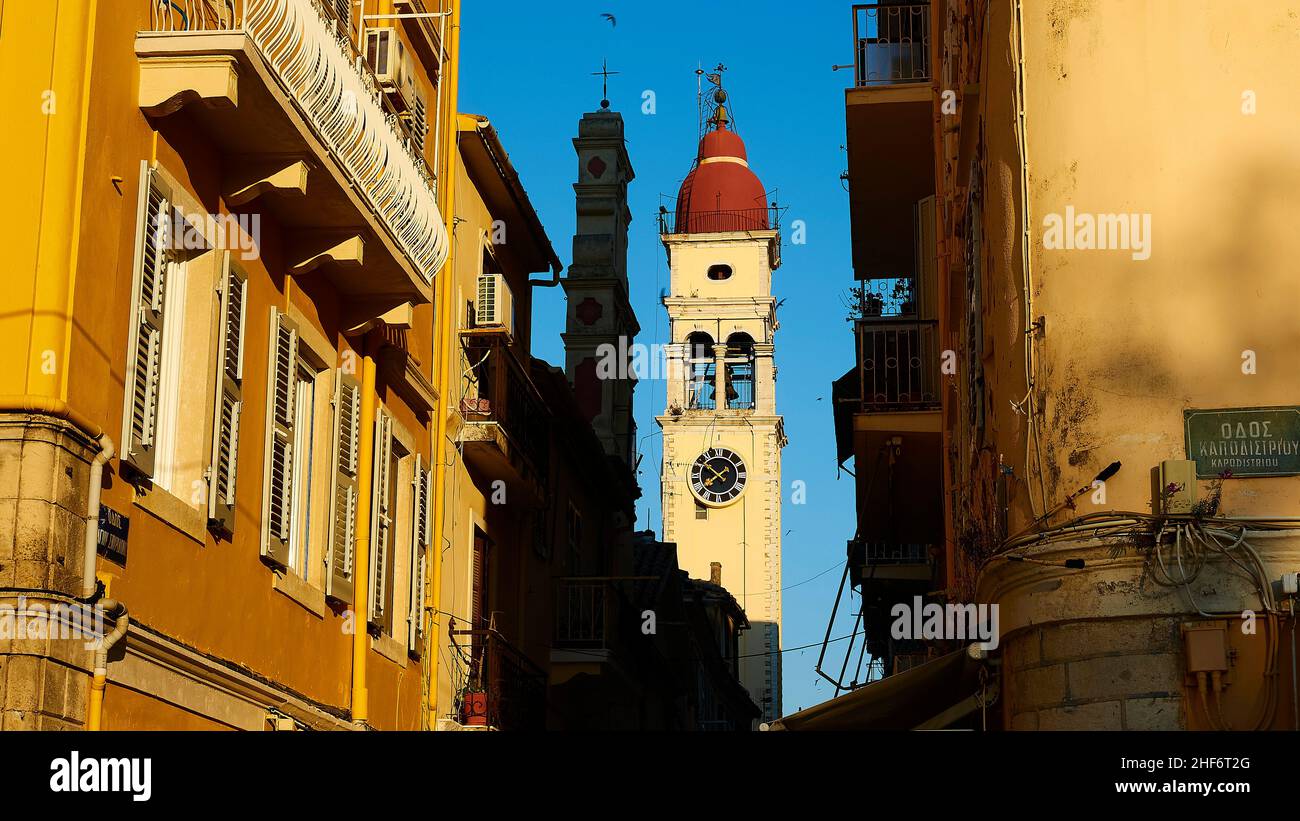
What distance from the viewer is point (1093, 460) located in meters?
13.1

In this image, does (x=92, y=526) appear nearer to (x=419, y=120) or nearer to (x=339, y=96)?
(x=339, y=96)

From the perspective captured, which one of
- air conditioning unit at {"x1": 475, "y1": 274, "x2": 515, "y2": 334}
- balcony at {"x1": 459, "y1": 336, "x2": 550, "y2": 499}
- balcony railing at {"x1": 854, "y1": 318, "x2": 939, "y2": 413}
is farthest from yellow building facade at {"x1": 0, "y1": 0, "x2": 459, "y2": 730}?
balcony railing at {"x1": 854, "y1": 318, "x2": 939, "y2": 413}

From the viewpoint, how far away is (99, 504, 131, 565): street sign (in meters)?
10.6

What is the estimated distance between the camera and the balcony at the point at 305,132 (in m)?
11.7

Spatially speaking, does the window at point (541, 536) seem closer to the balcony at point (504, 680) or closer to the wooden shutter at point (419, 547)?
the balcony at point (504, 680)

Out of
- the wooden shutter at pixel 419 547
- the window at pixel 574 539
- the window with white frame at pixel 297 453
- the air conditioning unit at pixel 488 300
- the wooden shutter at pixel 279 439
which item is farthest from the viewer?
the window at pixel 574 539

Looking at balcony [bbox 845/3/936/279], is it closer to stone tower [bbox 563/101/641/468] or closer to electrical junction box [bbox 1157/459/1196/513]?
stone tower [bbox 563/101/641/468]

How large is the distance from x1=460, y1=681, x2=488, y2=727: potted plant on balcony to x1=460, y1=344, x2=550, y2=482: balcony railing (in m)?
3.27

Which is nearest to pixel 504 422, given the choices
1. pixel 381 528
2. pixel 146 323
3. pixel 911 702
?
pixel 381 528

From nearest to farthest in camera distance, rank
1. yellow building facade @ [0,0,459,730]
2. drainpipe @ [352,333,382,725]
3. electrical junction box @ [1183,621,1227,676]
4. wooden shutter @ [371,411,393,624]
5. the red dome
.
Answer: yellow building facade @ [0,0,459,730] < electrical junction box @ [1183,621,1227,676] < drainpipe @ [352,333,382,725] < wooden shutter @ [371,411,393,624] < the red dome

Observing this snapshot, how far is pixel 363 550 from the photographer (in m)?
16.3

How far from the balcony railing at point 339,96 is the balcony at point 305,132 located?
0.01 meters

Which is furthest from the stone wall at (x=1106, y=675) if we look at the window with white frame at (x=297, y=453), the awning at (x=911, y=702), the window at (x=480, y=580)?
the window at (x=480, y=580)

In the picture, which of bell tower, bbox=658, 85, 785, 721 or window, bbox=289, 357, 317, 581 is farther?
bell tower, bbox=658, 85, 785, 721
